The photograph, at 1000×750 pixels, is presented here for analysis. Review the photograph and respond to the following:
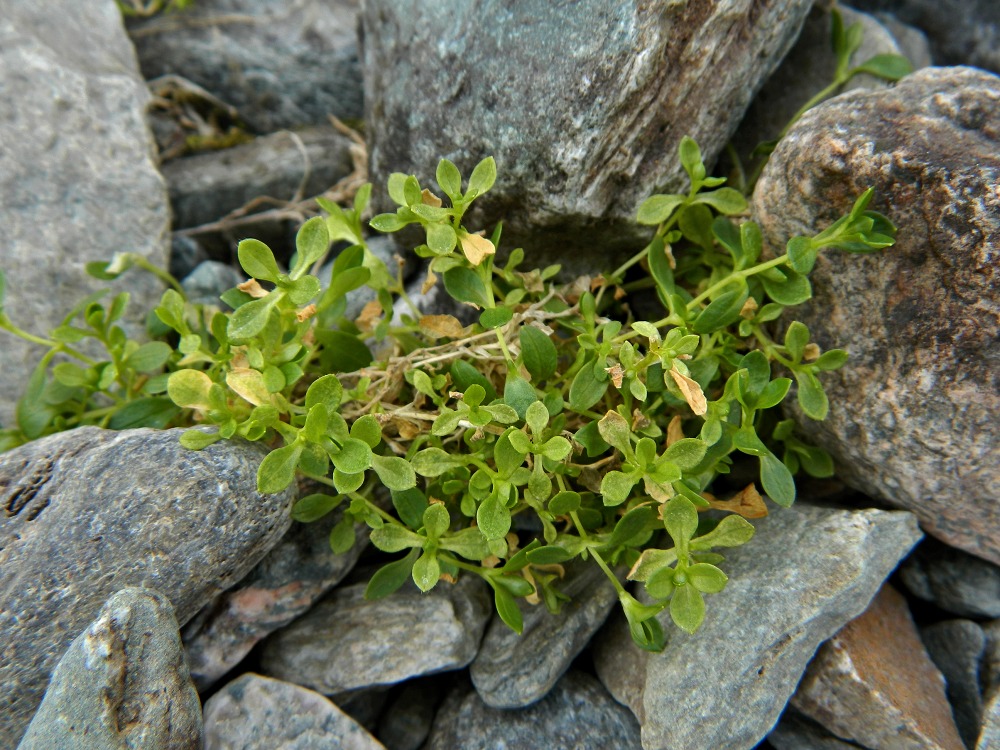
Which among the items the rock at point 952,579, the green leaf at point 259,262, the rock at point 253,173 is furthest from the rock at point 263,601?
the rock at point 952,579

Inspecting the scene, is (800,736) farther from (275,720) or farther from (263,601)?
(263,601)

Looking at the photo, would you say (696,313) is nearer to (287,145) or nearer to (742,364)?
(742,364)

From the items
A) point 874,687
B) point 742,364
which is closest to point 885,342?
point 742,364

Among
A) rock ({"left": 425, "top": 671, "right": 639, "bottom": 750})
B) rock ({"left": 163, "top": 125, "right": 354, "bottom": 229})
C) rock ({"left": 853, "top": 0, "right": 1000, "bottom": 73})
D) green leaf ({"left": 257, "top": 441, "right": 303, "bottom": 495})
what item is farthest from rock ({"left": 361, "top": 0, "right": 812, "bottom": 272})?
rock ({"left": 425, "top": 671, "right": 639, "bottom": 750})

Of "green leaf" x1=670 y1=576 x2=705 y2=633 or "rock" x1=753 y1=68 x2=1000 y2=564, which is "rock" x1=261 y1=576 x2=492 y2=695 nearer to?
"green leaf" x1=670 y1=576 x2=705 y2=633

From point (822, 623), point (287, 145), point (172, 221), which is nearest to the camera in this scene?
point (822, 623)
